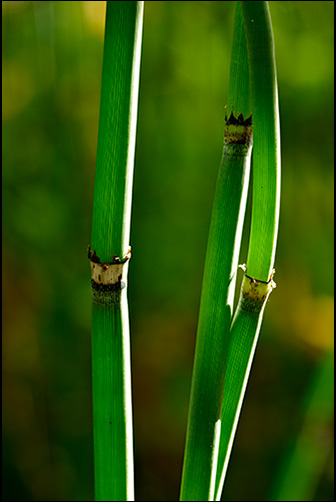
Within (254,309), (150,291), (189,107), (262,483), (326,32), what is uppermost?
(326,32)

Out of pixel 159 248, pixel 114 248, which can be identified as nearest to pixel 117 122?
pixel 114 248

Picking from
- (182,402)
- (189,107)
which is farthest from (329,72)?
(182,402)

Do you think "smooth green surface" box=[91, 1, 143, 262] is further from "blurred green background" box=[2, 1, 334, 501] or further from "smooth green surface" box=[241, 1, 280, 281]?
"blurred green background" box=[2, 1, 334, 501]

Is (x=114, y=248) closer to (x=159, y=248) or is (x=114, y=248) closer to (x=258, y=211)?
(x=258, y=211)

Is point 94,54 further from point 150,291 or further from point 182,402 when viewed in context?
point 182,402

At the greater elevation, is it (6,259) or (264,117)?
(264,117)

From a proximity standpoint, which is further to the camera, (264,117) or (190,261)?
(190,261)

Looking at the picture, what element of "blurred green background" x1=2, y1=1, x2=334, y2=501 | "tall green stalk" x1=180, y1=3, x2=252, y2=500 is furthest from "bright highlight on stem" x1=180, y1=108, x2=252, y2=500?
"blurred green background" x1=2, y1=1, x2=334, y2=501
